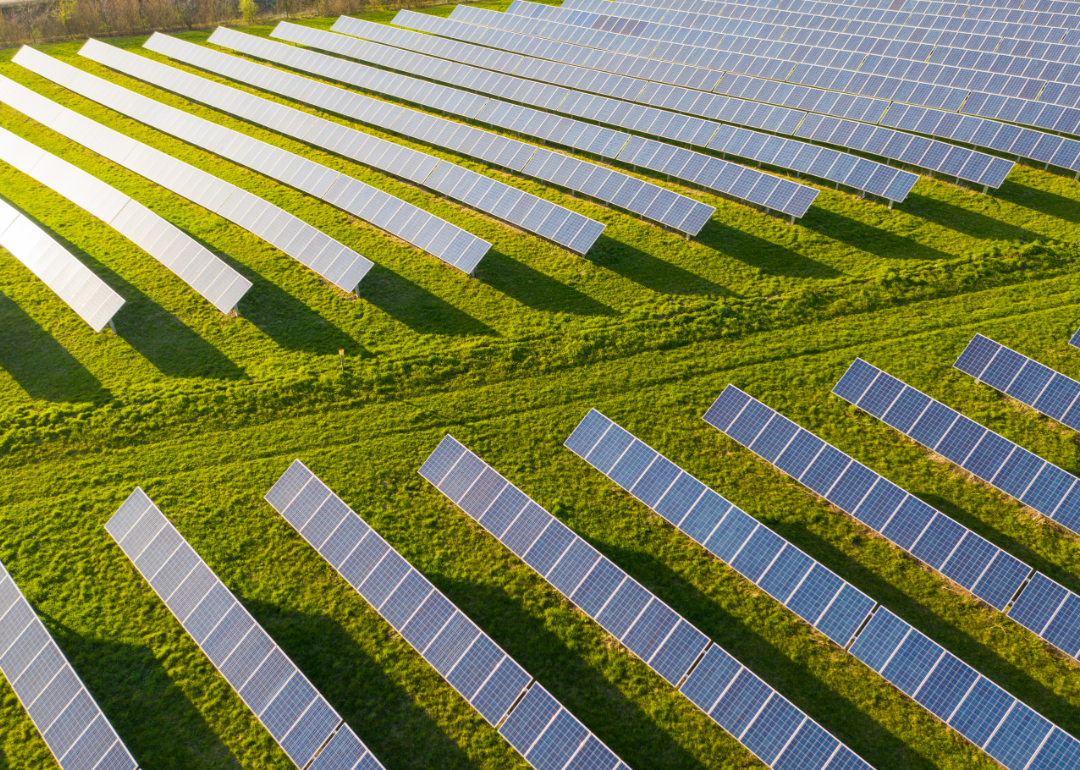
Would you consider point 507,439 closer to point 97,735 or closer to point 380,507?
point 380,507

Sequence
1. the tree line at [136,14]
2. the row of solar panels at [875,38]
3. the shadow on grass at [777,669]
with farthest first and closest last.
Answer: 1. the tree line at [136,14]
2. the row of solar panels at [875,38]
3. the shadow on grass at [777,669]

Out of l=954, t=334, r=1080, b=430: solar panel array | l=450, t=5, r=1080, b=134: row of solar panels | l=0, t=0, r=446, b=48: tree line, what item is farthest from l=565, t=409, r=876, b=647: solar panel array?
l=0, t=0, r=446, b=48: tree line

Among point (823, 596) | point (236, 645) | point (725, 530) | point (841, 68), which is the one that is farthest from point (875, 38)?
point (236, 645)

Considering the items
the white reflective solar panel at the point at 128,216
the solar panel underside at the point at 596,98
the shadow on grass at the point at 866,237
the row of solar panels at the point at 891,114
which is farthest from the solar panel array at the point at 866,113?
the white reflective solar panel at the point at 128,216

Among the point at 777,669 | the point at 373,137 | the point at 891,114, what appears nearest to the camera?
the point at 777,669

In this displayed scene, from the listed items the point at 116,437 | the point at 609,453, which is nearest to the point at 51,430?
the point at 116,437

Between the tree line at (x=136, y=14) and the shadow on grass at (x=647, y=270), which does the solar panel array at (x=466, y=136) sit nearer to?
the shadow on grass at (x=647, y=270)

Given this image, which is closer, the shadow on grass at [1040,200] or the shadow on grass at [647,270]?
the shadow on grass at [647,270]

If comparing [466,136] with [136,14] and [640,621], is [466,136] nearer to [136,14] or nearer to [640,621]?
[640,621]
